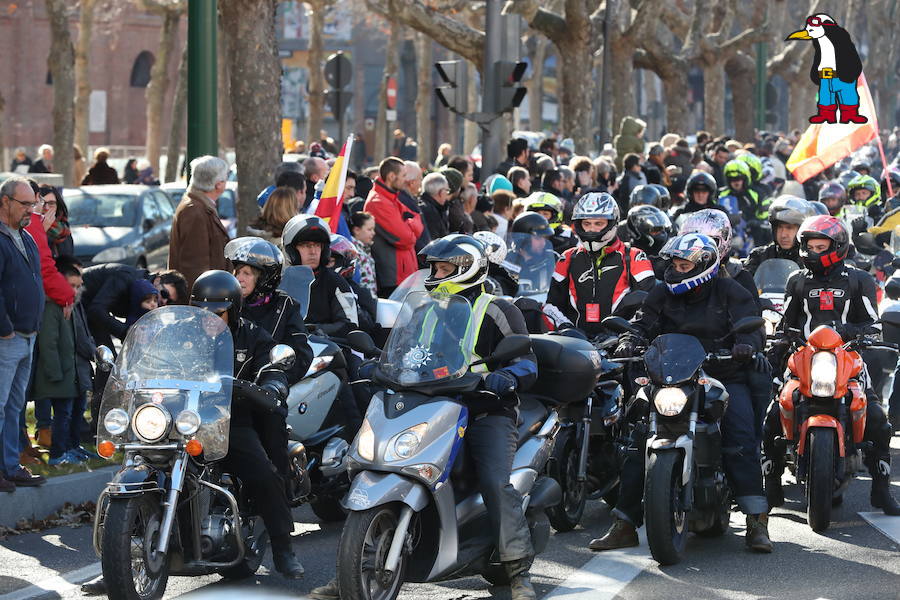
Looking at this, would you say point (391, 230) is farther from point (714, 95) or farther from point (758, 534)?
point (714, 95)

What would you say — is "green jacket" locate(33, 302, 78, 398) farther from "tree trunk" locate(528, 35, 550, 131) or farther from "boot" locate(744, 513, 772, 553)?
"tree trunk" locate(528, 35, 550, 131)

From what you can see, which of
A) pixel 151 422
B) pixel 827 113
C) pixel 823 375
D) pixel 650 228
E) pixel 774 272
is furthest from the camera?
pixel 827 113

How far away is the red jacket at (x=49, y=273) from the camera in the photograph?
32.8 feet

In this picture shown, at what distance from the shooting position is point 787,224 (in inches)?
434

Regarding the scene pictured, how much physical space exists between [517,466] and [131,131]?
185 ft

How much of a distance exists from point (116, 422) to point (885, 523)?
425 centimetres

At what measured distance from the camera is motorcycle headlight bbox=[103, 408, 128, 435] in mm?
6648

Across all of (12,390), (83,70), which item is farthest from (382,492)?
(83,70)

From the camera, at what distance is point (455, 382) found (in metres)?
6.75

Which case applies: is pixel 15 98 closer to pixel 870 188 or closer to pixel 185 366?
pixel 870 188

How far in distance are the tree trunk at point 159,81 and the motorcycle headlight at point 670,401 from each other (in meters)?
31.9

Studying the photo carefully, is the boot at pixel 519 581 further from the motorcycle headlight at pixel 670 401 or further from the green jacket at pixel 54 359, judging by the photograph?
the green jacket at pixel 54 359

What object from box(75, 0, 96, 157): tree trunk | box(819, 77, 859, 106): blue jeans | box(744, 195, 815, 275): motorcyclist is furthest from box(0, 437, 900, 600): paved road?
box(75, 0, 96, 157): tree trunk

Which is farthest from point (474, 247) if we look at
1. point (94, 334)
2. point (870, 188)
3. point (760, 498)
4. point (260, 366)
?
point (870, 188)
